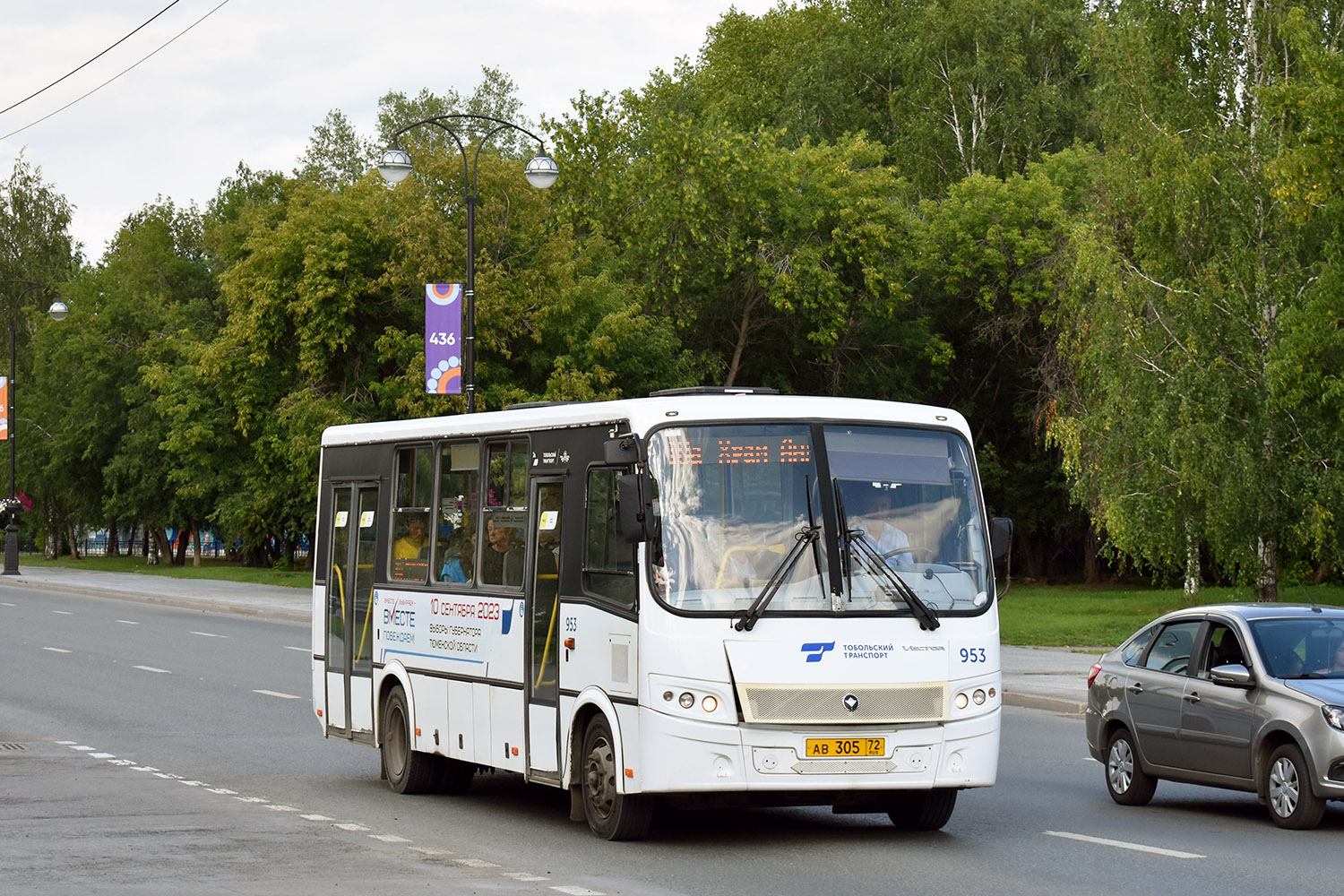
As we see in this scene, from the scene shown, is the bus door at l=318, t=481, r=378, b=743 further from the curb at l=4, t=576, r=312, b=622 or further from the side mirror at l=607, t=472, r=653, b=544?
the curb at l=4, t=576, r=312, b=622

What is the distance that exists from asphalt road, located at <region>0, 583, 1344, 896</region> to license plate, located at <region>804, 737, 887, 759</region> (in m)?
0.61

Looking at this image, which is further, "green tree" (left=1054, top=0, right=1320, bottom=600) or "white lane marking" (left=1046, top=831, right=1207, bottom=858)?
"green tree" (left=1054, top=0, right=1320, bottom=600)

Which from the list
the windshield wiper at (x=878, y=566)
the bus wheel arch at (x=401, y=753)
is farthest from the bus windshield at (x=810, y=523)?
the bus wheel arch at (x=401, y=753)

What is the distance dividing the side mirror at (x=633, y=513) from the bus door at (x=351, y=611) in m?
4.73

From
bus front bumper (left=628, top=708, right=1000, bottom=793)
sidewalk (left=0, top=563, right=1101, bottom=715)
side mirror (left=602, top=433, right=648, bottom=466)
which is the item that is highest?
side mirror (left=602, top=433, right=648, bottom=466)

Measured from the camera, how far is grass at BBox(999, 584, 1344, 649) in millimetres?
31594

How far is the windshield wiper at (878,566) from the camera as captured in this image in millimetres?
11484

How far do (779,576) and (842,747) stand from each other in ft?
Answer: 3.60

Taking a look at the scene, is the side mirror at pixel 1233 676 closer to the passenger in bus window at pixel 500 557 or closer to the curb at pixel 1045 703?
the passenger in bus window at pixel 500 557

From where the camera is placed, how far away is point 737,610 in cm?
1117

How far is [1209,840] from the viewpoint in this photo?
38.4 feet

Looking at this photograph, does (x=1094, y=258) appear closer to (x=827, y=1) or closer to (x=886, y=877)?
(x=886, y=877)

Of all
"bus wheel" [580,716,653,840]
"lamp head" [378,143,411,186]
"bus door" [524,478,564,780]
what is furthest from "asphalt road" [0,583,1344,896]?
"lamp head" [378,143,411,186]

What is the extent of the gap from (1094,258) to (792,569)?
2730cm
